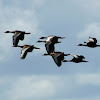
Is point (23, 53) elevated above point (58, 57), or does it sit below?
above

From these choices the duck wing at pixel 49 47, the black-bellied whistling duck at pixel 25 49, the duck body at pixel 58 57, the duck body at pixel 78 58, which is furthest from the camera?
the duck body at pixel 78 58

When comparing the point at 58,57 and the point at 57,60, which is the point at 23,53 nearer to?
the point at 57,60

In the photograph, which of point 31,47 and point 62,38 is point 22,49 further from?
point 62,38

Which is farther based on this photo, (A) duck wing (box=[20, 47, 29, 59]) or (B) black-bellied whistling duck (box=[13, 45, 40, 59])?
(B) black-bellied whistling duck (box=[13, 45, 40, 59])

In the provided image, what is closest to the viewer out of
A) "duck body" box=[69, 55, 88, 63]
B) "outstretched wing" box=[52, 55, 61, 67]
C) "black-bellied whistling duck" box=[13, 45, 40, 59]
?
"outstretched wing" box=[52, 55, 61, 67]

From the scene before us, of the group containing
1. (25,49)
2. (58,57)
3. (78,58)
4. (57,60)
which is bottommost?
(78,58)

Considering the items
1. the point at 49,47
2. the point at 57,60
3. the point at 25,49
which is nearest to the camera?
the point at 57,60

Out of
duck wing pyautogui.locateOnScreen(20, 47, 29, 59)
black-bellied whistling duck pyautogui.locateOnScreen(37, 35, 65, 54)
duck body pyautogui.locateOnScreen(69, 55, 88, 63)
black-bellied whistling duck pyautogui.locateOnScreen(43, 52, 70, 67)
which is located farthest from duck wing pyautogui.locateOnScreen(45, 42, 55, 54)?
duck body pyautogui.locateOnScreen(69, 55, 88, 63)

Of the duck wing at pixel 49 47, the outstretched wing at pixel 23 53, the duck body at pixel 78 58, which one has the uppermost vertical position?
the duck wing at pixel 49 47

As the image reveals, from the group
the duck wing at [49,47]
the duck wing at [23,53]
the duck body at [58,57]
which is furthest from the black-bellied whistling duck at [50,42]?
the duck wing at [23,53]

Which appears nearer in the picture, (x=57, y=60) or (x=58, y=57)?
(x=57, y=60)

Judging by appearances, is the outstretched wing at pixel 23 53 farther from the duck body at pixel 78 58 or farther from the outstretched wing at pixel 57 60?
the duck body at pixel 78 58

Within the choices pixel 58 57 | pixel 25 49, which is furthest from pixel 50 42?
pixel 25 49

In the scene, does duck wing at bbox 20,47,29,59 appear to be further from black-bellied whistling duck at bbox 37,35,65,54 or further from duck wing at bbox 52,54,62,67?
duck wing at bbox 52,54,62,67
